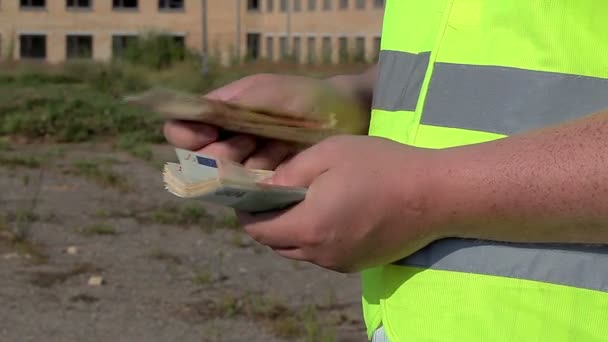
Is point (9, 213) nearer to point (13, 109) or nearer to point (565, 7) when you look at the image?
point (13, 109)

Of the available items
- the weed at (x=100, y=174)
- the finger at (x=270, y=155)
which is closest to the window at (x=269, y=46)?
the weed at (x=100, y=174)

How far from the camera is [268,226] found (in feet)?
3.14

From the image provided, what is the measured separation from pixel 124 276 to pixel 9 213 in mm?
1500

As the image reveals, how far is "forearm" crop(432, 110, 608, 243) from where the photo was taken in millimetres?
846

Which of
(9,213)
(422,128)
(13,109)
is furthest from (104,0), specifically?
(422,128)

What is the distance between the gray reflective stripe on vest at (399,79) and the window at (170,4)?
1053 inches

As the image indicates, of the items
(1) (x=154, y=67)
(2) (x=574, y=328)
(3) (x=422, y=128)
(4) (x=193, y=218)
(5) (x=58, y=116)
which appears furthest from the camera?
(1) (x=154, y=67)

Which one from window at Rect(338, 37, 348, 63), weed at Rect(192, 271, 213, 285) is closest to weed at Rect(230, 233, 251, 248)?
weed at Rect(192, 271, 213, 285)

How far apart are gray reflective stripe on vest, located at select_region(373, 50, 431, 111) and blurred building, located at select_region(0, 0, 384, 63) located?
24.1 meters

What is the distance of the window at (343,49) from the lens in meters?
20.7

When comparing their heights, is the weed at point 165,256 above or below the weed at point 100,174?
above

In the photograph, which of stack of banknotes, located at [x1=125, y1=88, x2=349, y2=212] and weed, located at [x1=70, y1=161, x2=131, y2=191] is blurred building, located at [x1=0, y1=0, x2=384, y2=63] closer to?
weed, located at [x1=70, y1=161, x2=131, y2=191]

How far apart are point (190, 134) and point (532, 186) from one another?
0.33 metres

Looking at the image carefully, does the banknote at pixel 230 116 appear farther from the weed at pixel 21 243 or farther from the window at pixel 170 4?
the window at pixel 170 4
